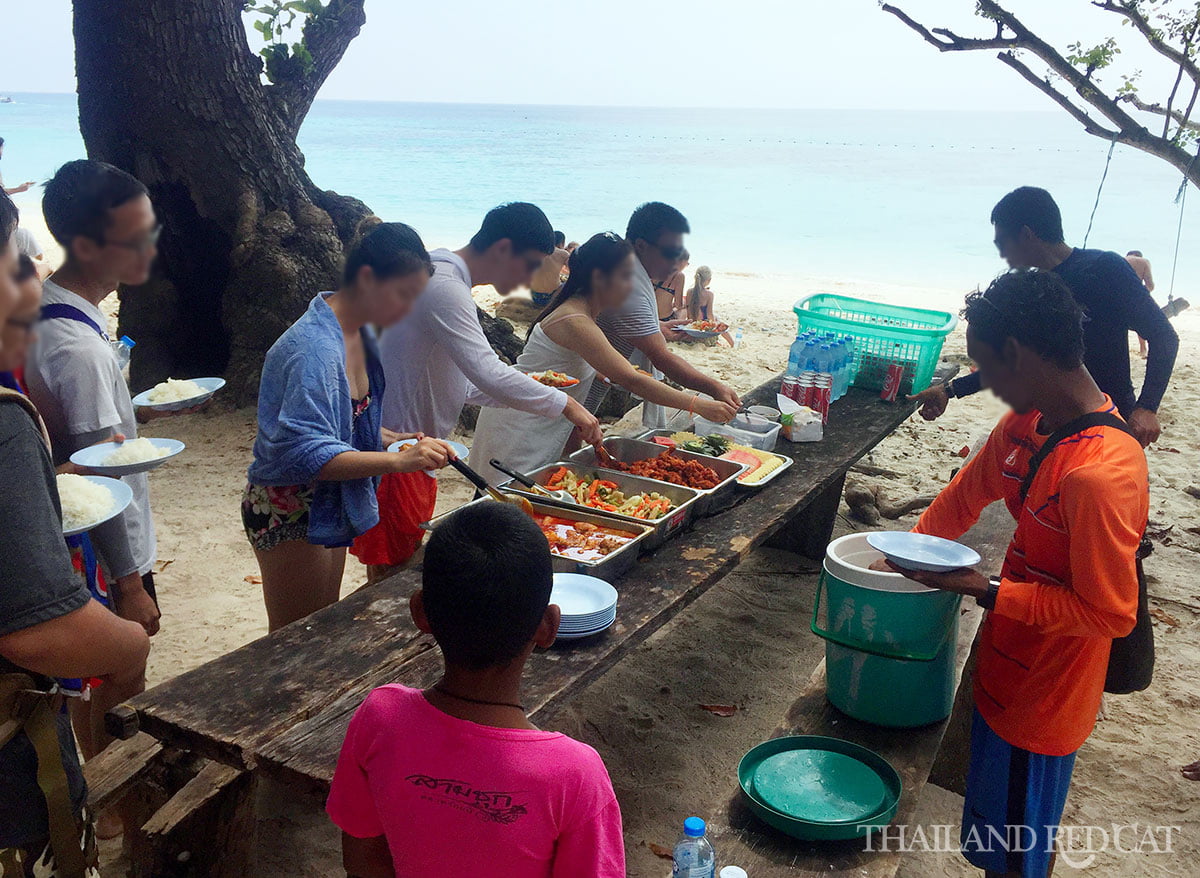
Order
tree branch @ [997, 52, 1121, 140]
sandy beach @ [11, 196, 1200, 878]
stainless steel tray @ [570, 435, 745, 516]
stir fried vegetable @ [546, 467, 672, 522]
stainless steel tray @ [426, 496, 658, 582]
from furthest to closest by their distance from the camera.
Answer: tree branch @ [997, 52, 1121, 140] < stainless steel tray @ [570, 435, 745, 516] < sandy beach @ [11, 196, 1200, 878] < stir fried vegetable @ [546, 467, 672, 522] < stainless steel tray @ [426, 496, 658, 582]

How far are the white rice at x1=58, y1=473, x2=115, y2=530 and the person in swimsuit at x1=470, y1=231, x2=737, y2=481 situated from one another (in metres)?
2.03

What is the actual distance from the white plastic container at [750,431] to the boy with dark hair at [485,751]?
292 centimetres

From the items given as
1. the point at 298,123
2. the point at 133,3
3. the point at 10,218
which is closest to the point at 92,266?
the point at 133,3

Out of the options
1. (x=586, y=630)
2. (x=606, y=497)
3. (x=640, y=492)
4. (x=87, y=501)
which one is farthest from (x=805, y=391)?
(x=87, y=501)

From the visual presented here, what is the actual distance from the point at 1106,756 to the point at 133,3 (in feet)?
14.2

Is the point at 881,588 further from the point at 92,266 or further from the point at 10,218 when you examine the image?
the point at 92,266

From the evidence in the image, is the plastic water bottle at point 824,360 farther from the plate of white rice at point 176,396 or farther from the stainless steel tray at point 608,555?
the plate of white rice at point 176,396

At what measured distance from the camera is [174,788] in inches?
106

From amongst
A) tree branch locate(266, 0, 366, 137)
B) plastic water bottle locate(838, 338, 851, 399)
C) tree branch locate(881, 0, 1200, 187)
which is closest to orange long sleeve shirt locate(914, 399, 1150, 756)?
plastic water bottle locate(838, 338, 851, 399)

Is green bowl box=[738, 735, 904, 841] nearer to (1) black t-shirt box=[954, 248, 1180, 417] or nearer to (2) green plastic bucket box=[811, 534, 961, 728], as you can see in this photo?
(2) green plastic bucket box=[811, 534, 961, 728]

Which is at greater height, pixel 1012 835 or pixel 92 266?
pixel 92 266

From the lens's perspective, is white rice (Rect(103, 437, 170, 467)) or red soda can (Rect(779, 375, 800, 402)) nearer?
white rice (Rect(103, 437, 170, 467))

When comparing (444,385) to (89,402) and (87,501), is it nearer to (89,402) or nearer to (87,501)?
(89,402)

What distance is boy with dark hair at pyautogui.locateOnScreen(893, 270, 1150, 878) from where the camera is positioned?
1956 mm
